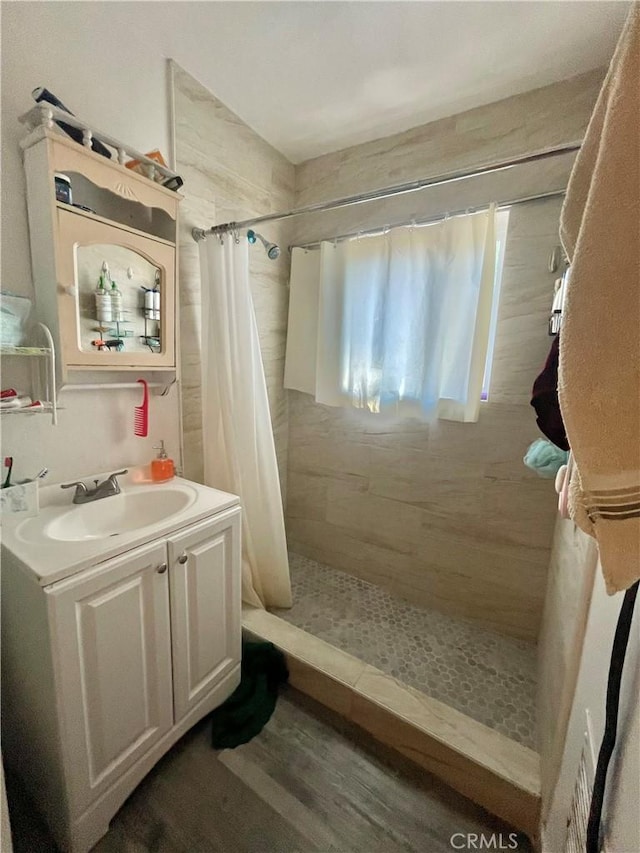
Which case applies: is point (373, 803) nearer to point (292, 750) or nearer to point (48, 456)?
point (292, 750)

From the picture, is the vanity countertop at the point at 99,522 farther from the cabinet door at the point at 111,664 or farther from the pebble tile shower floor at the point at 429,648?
the pebble tile shower floor at the point at 429,648

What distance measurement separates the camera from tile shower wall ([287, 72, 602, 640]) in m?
1.41

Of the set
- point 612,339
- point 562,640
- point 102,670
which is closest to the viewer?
point 612,339

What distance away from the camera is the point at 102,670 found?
876 mm

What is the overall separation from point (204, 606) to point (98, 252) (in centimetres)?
123

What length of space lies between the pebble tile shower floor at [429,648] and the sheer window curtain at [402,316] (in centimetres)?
105

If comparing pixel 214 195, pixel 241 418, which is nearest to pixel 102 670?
pixel 241 418

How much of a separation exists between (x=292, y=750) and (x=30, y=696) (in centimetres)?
84

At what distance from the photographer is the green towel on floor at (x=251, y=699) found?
1.20 metres

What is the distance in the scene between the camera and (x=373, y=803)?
1.05 metres

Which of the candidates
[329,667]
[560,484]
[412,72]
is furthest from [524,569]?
[412,72]

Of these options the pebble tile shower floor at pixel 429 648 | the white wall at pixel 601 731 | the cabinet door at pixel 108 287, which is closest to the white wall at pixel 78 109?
the cabinet door at pixel 108 287

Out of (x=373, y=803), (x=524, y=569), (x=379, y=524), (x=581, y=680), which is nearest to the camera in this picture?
(x=581, y=680)

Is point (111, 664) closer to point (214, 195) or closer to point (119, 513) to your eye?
point (119, 513)
